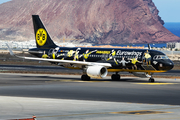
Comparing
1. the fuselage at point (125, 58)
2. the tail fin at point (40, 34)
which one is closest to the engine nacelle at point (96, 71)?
the fuselage at point (125, 58)

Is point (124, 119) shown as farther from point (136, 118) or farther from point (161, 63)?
point (161, 63)

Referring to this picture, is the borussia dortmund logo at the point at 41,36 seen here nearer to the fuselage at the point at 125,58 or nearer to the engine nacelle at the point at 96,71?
the fuselage at the point at 125,58

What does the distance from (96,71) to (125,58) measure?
13.7ft

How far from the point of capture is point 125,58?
147 feet

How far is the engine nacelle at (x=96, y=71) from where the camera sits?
4300cm

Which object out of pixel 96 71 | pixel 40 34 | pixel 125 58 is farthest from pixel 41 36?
pixel 125 58

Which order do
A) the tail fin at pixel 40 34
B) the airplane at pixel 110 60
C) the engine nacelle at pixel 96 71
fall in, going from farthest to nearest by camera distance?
the tail fin at pixel 40 34
the airplane at pixel 110 60
the engine nacelle at pixel 96 71

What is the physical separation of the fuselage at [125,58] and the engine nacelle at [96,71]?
1898 mm

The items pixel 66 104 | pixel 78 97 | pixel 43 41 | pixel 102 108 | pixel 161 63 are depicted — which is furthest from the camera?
pixel 43 41

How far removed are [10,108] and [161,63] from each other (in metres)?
25.7

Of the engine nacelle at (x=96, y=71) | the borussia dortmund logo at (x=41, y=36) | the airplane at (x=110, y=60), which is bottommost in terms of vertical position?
the engine nacelle at (x=96, y=71)

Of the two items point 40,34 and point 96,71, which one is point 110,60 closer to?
point 96,71

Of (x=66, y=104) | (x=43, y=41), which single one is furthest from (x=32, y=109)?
(x=43, y=41)

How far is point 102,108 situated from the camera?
21297mm
